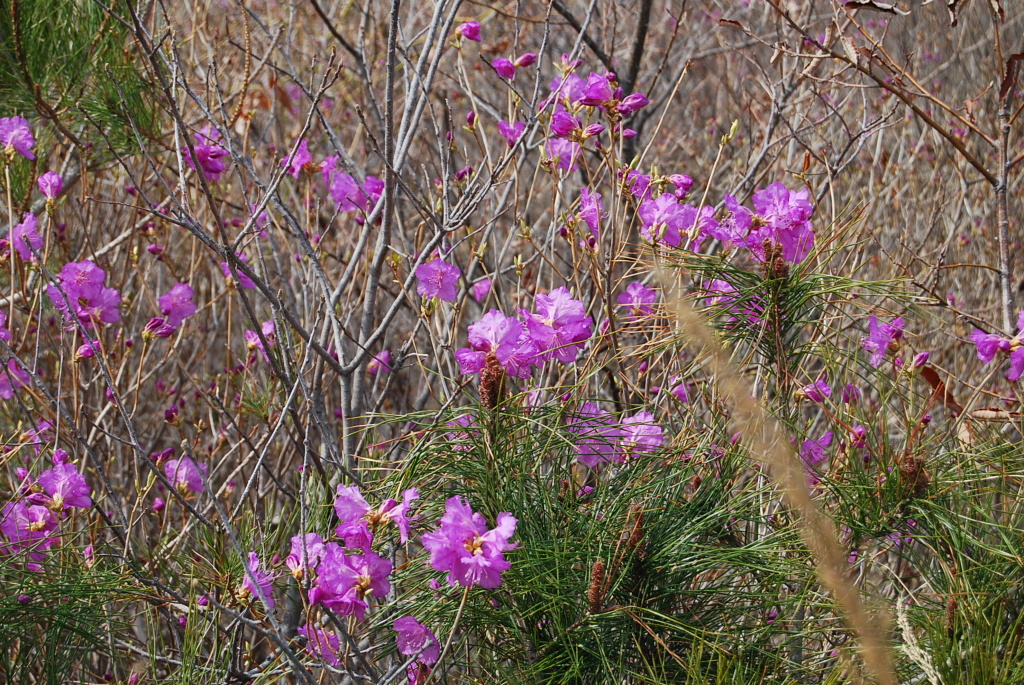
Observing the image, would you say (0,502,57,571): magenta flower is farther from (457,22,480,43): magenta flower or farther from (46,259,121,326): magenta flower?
(457,22,480,43): magenta flower

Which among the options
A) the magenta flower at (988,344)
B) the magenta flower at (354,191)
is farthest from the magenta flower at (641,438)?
Answer: the magenta flower at (354,191)

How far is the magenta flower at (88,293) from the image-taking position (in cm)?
207

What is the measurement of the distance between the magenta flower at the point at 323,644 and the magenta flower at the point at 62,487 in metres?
0.51

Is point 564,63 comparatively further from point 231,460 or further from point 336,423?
point 231,460

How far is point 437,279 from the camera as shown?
1.76 m

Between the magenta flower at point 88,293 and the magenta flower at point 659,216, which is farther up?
the magenta flower at point 659,216

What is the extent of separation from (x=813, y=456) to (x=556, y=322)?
0.71 m

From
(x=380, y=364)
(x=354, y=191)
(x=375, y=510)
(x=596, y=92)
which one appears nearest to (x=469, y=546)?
(x=375, y=510)

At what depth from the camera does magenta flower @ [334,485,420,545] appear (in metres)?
1.32

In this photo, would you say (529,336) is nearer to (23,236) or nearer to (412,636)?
(412,636)

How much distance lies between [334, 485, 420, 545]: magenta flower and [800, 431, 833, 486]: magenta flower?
0.75 metres

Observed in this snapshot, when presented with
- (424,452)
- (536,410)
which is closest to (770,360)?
(536,410)

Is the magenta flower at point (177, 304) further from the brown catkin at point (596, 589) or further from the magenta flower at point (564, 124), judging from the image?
the brown catkin at point (596, 589)

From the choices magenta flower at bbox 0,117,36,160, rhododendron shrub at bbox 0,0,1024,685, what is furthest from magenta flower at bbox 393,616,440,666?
magenta flower at bbox 0,117,36,160
